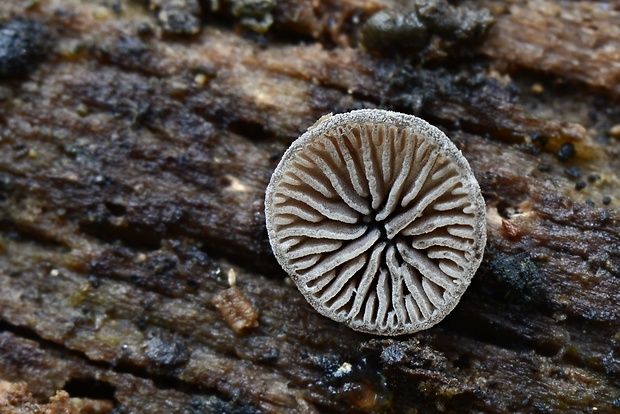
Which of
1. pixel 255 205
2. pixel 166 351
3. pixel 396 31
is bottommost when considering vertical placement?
pixel 166 351

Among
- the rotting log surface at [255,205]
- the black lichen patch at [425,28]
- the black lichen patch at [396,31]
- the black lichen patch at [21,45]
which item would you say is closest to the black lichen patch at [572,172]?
the rotting log surface at [255,205]

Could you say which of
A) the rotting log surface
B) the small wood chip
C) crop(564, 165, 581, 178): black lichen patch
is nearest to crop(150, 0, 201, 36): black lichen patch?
the rotting log surface

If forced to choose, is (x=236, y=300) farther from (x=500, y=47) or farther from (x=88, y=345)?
(x=500, y=47)

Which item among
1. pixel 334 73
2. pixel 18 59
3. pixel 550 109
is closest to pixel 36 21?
pixel 18 59

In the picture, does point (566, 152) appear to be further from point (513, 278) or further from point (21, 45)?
point (21, 45)

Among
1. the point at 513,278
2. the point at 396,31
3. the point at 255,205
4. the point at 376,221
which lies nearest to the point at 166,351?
the point at 255,205

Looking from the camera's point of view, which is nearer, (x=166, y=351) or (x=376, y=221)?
(x=376, y=221)
